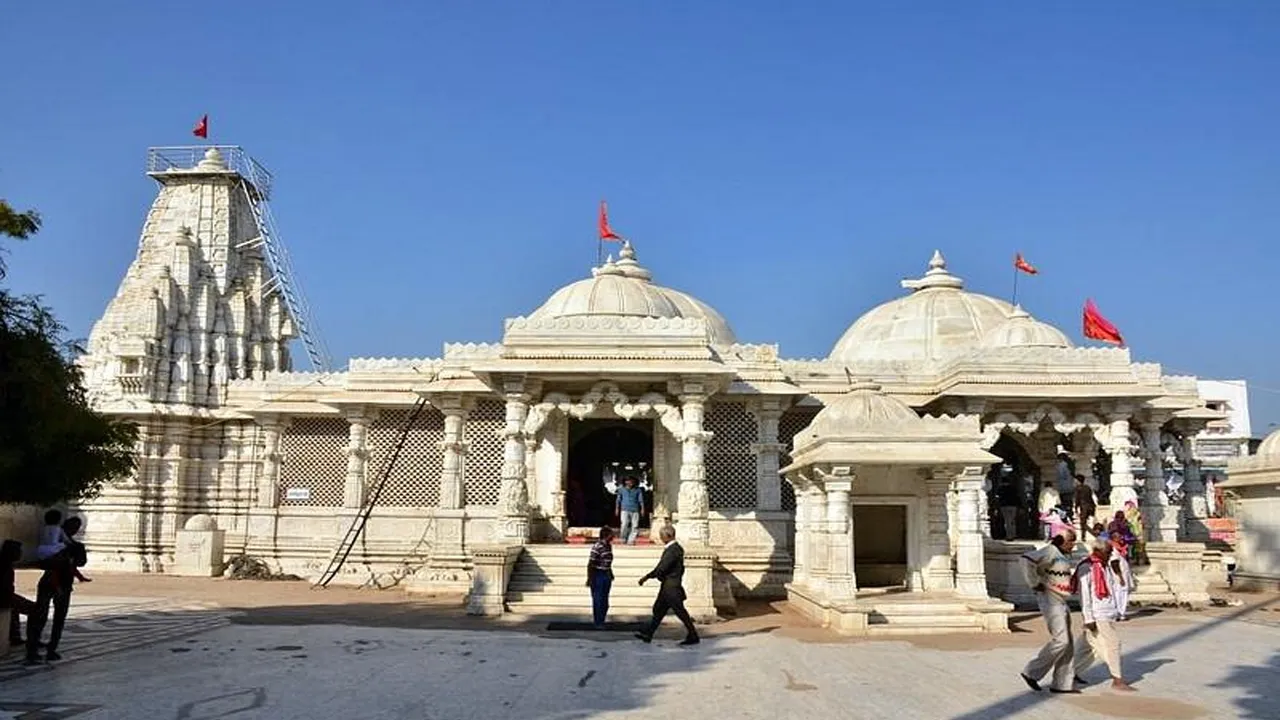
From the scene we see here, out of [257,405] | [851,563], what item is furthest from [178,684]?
[257,405]

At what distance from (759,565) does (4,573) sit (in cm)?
1177

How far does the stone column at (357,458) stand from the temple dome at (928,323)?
10427 mm

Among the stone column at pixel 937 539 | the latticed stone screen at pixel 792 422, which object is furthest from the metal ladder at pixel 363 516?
the stone column at pixel 937 539

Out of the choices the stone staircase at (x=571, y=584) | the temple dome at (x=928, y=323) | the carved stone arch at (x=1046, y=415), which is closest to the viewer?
the stone staircase at (x=571, y=584)

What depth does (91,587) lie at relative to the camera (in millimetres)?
18109

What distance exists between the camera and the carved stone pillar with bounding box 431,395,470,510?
731 inches

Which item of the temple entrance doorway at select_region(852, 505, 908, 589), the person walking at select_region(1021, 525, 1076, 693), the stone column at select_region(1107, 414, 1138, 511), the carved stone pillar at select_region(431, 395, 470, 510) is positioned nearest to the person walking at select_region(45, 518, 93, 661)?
the person walking at select_region(1021, 525, 1076, 693)

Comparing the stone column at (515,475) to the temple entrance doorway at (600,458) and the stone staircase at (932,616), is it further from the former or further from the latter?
the stone staircase at (932,616)

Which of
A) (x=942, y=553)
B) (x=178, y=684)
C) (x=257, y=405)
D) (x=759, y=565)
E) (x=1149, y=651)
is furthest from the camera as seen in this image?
(x=257, y=405)

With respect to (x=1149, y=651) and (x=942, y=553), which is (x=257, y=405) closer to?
(x=942, y=553)

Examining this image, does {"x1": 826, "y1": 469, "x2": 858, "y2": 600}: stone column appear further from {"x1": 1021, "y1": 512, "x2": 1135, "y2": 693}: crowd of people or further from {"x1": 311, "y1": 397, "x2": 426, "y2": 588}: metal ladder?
{"x1": 311, "y1": 397, "x2": 426, "y2": 588}: metal ladder

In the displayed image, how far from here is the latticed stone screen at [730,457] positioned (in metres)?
18.5

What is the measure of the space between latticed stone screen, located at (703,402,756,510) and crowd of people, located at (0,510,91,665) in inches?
446

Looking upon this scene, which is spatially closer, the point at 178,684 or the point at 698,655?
the point at 178,684
